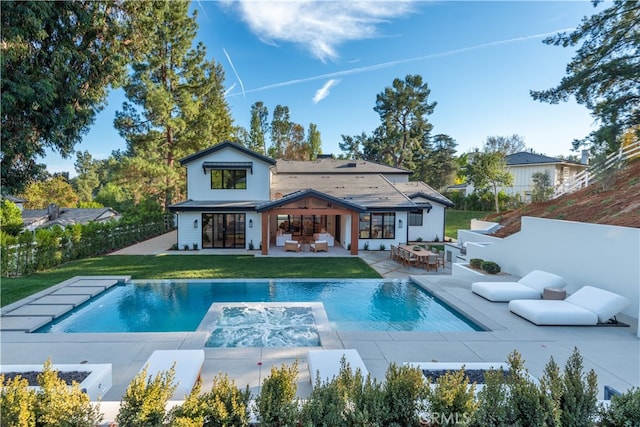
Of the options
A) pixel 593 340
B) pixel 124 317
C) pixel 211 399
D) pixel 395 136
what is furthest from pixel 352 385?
pixel 395 136

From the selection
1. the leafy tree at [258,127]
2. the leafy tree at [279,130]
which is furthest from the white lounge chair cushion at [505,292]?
the leafy tree at [279,130]

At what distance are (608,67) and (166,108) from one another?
2604cm

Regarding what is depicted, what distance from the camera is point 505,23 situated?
12.6 m

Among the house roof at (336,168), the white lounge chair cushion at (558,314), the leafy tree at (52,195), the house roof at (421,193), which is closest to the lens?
the white lounge chair cushion at (558,314)

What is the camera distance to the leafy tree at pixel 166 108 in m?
23.9

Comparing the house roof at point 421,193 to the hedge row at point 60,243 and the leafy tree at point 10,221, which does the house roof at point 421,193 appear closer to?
the hedge row at point 60,243

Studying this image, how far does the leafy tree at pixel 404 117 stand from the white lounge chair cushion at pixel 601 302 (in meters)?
34.6

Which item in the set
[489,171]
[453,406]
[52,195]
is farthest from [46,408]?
Result: [52,195]

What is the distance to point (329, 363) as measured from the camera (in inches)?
211

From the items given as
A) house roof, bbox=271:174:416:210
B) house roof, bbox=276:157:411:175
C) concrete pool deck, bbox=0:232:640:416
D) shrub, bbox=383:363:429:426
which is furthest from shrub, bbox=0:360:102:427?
house roof, bbox=276:157:411:175

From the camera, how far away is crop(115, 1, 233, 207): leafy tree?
23922 millimetres

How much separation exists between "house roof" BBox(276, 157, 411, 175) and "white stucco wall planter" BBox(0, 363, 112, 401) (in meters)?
23.3

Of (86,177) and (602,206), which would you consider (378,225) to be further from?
(86,177)

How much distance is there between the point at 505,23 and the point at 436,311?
38.7 feet
